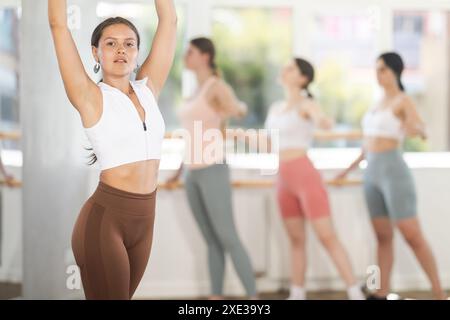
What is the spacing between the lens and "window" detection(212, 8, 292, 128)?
11.0 feet

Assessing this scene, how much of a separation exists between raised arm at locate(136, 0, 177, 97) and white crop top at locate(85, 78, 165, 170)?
0.27 ft

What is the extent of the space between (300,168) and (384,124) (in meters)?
0.40

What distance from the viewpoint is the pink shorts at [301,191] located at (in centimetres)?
290

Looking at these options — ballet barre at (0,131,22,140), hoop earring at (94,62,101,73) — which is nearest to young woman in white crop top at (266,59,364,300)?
ballet barre at (0,131,22,140)

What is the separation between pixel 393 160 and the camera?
9.29ft

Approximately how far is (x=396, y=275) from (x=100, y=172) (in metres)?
1.98

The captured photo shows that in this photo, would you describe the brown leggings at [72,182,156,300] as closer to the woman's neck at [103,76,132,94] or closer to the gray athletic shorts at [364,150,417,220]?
the woman's neck at [103,76,132,94]

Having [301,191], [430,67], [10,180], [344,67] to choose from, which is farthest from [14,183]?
[430,67]

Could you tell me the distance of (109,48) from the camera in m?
1.71

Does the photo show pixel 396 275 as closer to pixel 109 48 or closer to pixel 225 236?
pixel 225 236

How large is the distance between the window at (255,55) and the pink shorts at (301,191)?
483 mm

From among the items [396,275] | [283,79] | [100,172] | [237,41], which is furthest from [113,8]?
[396,275]

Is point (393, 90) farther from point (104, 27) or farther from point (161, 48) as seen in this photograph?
point (104, 27)

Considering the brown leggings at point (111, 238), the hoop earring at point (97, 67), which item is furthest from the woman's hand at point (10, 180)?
the hoop earring at point (97, 67)
